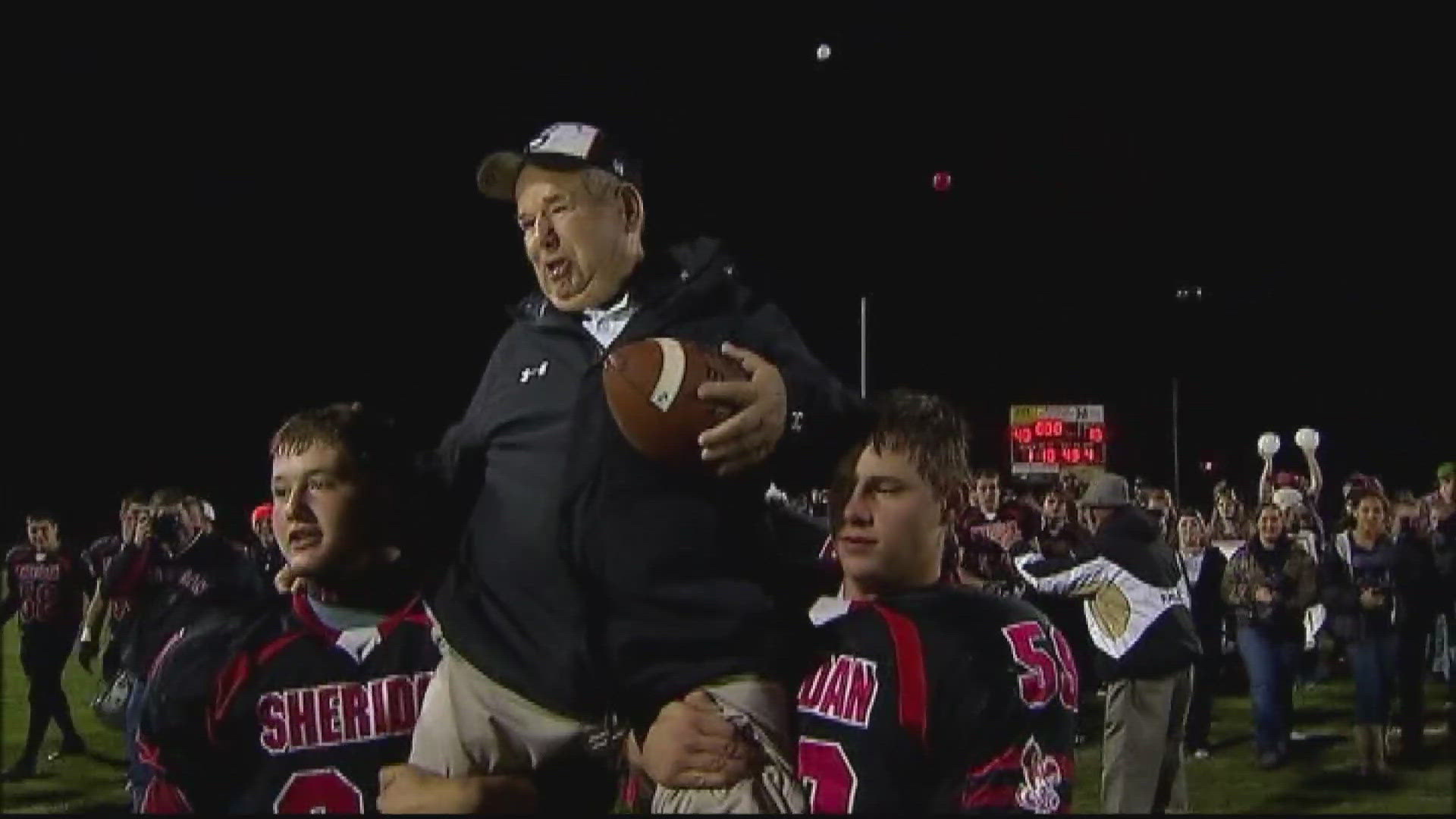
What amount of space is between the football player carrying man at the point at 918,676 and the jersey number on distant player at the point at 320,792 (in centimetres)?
115

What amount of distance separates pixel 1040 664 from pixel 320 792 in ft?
5.38

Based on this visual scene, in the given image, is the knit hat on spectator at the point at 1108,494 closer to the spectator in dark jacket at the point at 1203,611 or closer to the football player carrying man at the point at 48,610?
the spectator in dark jacket at the point at 1203,611

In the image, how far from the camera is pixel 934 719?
10.9 feet

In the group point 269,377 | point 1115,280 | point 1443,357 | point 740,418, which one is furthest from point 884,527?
point 1443,357

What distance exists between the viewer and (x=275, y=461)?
387cm

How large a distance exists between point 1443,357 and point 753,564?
46730 mm

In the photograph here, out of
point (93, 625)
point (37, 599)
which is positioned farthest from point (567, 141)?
point (37, 599)

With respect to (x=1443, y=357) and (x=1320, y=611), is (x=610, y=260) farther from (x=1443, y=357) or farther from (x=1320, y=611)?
(x=1443, y=357)

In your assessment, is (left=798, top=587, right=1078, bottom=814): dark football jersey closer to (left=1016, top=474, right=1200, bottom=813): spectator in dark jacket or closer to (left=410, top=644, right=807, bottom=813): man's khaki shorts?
(left=410, top=644, right=807, bottom=813): man's khaki shorts

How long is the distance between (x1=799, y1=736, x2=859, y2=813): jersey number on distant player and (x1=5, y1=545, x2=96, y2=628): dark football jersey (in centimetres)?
1182

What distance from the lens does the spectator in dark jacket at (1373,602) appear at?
11648 mm

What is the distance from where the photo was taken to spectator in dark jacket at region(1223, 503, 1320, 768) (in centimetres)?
1217

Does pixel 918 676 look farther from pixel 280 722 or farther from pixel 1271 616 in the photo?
pixel 1271 616

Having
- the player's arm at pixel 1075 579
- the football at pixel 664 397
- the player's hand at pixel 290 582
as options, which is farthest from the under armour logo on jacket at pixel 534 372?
the player's arm at pixel 1075 579
